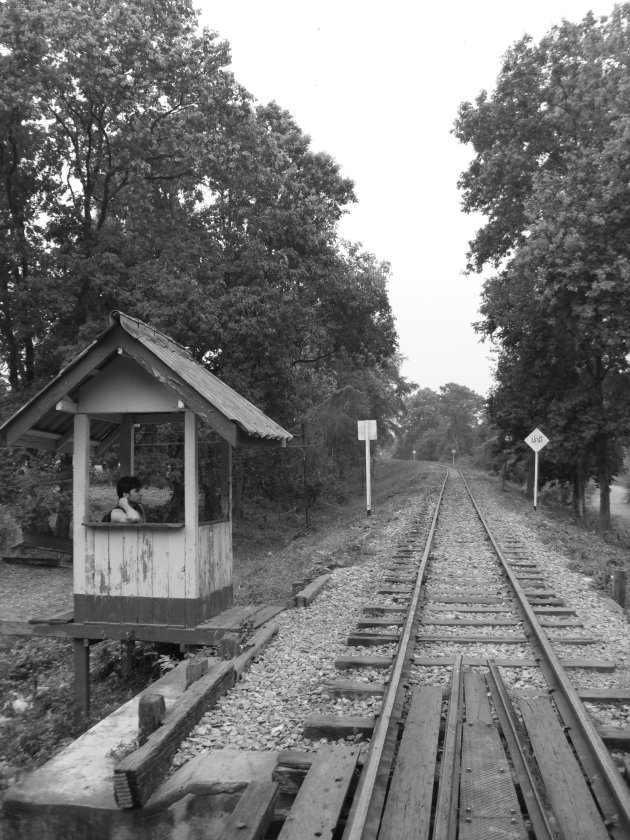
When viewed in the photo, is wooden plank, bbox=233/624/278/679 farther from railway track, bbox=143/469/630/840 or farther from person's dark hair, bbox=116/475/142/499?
person's dark hair, bbox=116/475/142/499

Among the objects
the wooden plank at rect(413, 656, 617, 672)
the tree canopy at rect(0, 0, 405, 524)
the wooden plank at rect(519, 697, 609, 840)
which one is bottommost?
the wooden plank at rect(413, 656, 617, 672)

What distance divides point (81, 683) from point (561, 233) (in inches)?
741

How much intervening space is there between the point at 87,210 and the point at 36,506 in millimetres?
7765

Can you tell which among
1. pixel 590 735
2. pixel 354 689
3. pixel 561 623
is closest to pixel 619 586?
pixel 561 623

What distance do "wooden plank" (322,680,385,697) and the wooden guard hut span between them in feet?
7.73

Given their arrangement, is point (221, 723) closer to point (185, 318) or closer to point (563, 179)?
point (185, 318)

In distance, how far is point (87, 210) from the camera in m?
18.8

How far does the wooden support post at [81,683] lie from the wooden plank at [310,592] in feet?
9.19

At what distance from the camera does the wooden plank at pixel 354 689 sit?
19.3ft

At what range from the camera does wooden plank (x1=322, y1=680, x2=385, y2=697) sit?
588 centimetres

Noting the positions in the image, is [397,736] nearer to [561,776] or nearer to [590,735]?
[561,776]

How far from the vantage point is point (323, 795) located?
4027 mm

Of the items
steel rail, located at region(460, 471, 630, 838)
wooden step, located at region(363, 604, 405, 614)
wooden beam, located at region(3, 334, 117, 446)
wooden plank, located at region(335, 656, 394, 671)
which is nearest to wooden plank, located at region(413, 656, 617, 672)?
steel rail, located at region(460, 471, 630, 838)

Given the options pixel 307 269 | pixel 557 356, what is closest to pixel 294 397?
pixel 307 269
